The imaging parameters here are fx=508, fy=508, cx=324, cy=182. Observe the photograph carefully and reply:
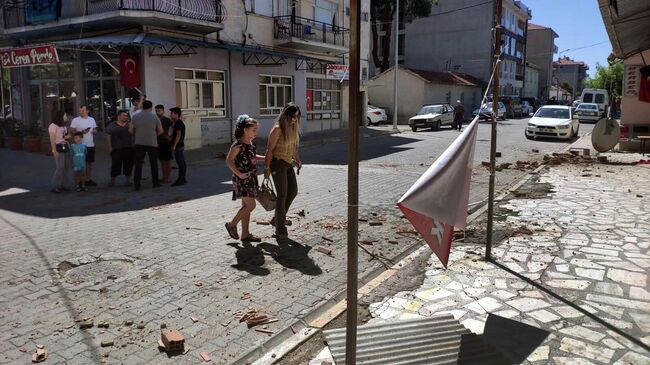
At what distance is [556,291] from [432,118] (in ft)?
80.8

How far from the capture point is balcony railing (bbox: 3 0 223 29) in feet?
51.7

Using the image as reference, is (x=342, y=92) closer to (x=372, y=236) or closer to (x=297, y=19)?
(x=297, y=19)

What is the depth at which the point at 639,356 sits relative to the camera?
3.49m

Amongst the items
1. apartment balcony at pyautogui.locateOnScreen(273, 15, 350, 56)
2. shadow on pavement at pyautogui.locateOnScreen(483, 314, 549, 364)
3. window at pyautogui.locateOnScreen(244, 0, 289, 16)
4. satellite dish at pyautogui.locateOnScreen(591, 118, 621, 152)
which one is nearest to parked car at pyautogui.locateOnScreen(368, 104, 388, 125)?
apartment balcony at pyautogui.locateOnScreen(273, 15, 350, 56)

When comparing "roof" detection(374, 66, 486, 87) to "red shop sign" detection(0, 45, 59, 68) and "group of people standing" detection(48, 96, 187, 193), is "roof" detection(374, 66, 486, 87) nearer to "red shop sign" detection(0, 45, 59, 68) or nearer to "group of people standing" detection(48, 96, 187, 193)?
"red shop sign" detection(0, 45, 59, 68)

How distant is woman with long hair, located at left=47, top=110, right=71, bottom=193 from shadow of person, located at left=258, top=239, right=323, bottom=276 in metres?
5.80

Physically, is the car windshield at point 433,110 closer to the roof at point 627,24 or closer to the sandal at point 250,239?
the roof at point 627,24

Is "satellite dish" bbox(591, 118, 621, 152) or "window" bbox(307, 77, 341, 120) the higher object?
"window" bbox(307, 77, 341, 120)

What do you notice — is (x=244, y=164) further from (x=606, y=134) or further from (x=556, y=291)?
(x=606, y=134)

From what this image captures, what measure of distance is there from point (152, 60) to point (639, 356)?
16.5 meters

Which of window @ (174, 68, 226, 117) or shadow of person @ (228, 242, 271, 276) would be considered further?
window @ (174, 68, 226, 117)

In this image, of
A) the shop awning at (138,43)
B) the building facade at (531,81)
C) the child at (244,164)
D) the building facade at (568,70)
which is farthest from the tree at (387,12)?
the building facade at (568,70)

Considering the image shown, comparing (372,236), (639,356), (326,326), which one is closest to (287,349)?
(326,326)

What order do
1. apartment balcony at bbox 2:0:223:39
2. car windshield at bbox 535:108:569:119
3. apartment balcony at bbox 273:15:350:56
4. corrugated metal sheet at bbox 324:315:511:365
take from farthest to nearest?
car windshield at bbox 535:108:569:119
apartment balcony at bbox 273:15:350:56
apartment balcony at bbox 2:0:223:39
corrugated metal sheet at bbox 324:315:511:365
